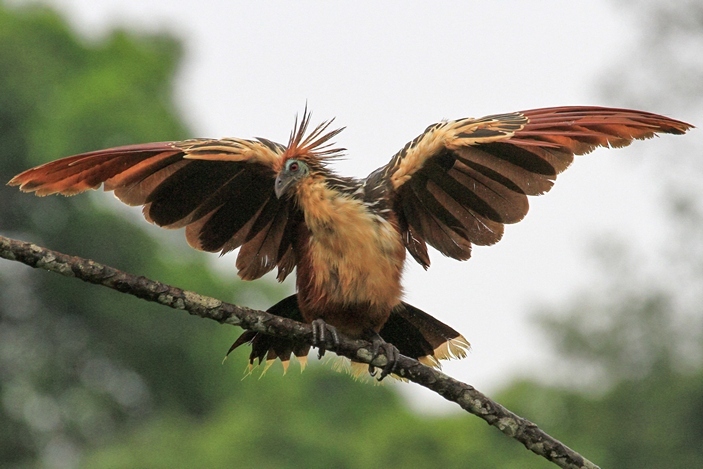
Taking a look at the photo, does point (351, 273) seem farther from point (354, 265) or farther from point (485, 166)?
point (485, 166)

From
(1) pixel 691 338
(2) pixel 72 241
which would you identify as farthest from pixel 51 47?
(1) pixel 691 338

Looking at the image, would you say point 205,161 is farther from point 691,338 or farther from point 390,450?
point 691,338

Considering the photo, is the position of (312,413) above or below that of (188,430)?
above

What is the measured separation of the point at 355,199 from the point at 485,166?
69cm

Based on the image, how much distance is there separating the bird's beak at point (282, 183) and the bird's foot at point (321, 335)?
2.17 feet

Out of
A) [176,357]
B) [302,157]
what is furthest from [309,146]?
[176,357]

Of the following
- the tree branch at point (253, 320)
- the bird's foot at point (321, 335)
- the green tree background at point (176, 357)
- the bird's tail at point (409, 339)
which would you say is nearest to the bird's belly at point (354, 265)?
the bird's foot at point (321, 335)

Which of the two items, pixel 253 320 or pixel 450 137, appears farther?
pixel 450 137

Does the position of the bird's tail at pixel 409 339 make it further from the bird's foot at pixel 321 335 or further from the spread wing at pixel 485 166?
the bird's foot at pixel 321 335

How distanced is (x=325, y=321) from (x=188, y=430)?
77.6 feet

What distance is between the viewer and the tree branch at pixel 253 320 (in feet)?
14.3

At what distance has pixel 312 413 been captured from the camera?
31.6 meters

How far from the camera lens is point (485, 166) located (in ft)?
19.6

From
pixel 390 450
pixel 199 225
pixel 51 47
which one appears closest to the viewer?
pixel 199 225
